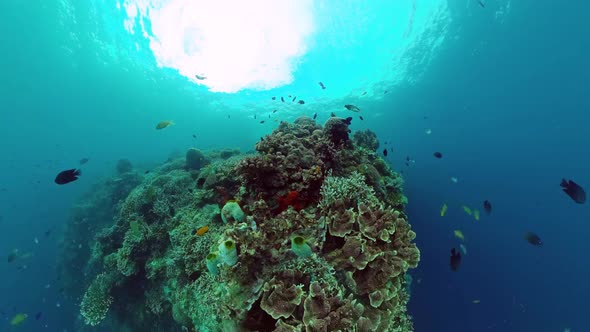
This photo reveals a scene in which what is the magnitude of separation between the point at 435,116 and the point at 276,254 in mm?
57881

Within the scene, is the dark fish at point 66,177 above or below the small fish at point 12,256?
above

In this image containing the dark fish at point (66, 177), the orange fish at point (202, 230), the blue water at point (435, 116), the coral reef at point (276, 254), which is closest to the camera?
the coral reef at point (276, 254)

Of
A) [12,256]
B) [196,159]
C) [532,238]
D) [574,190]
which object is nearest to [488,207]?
[532,238]

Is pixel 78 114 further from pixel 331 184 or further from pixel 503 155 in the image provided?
pixel 503 155

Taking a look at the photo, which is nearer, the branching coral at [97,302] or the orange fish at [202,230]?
the orange fish at [202,230]

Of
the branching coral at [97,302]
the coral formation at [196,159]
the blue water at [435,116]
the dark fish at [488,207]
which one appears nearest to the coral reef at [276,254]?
the branching coral at [97,302]

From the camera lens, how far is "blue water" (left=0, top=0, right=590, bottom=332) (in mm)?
22016

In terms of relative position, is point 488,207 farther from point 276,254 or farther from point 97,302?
point 97,302

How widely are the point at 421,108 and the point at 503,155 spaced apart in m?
19.2

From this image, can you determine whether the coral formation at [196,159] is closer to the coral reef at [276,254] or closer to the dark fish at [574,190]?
the coral reef at [276,254]

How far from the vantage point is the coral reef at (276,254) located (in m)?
3.21

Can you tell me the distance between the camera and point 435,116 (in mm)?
51812

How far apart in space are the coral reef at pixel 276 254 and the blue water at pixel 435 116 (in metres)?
15.6

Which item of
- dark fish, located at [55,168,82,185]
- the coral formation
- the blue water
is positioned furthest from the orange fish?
the blue water
